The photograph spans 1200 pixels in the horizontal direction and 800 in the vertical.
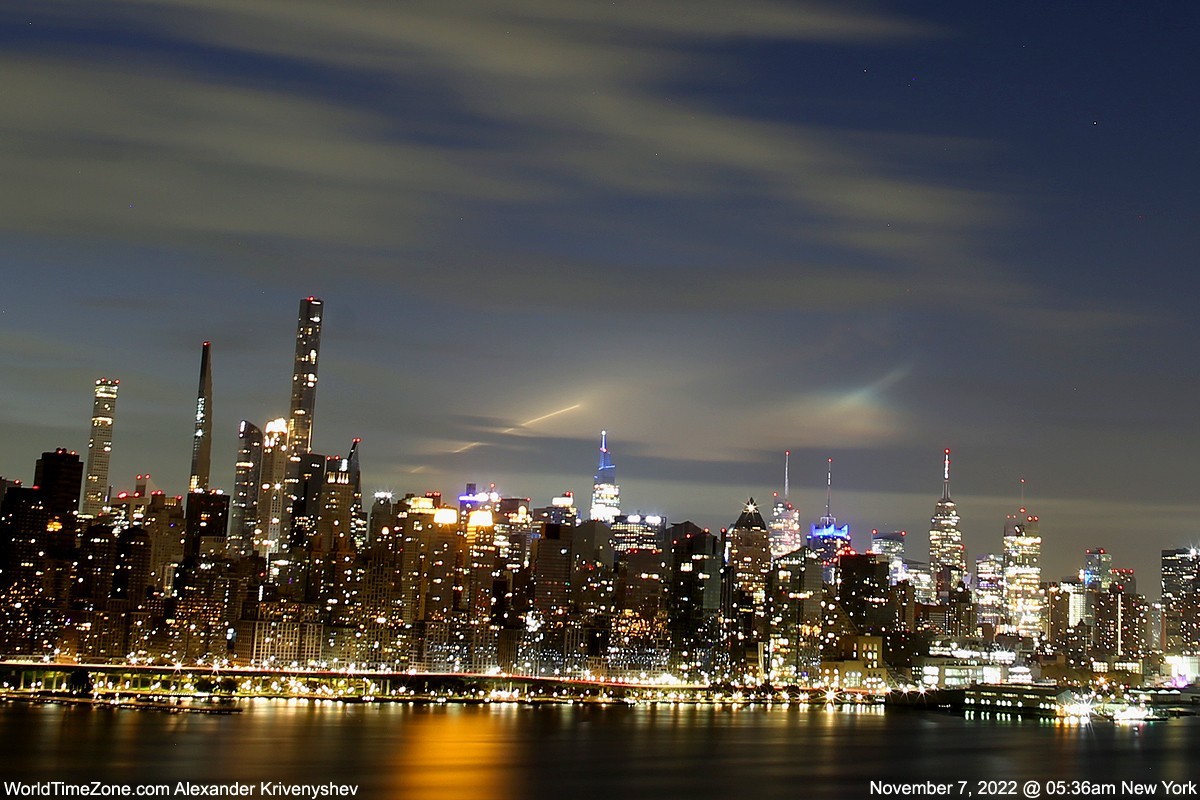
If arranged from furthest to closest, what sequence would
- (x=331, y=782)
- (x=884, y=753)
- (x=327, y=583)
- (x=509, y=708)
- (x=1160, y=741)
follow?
(x=327, y=583) → (x=509, y=708) → (x=1160, y=741) → (x=884, y=753) → (x=331, y=782)

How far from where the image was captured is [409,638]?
606 ft

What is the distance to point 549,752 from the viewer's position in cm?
9262

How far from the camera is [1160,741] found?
125312 millimetres

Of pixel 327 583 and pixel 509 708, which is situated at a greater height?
pixel 327 583

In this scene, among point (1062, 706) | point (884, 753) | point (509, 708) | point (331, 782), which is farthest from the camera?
point (1062, 706)

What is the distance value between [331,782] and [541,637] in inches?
4779

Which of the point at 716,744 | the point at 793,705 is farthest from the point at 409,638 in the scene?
the point at 716,744

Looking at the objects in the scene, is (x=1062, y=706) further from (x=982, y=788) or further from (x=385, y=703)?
(x=982, y=788)

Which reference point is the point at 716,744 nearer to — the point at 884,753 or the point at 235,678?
the point at 884,753

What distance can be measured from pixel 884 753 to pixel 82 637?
362 feet

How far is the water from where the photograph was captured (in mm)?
72812

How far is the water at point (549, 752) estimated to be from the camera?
72.8 m

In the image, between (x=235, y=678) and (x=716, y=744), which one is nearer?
(x=716, y=744)

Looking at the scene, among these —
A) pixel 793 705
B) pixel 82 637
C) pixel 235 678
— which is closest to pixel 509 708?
pixel 235 678
